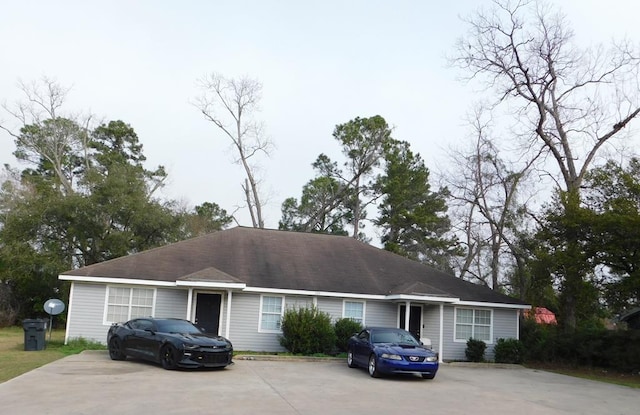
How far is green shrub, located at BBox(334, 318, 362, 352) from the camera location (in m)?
21.2

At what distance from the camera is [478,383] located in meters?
15.3

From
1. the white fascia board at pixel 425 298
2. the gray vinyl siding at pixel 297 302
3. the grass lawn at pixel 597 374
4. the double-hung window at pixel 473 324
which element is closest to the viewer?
the grass lawn at pixel 597 374

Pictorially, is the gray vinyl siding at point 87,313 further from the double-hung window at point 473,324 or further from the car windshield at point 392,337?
the double-hung window at point 473,324

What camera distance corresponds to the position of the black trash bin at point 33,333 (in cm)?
1866

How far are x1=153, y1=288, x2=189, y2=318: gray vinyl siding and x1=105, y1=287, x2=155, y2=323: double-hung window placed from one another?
0.26 m

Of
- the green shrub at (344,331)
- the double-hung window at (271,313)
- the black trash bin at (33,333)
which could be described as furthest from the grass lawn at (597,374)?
the black trash bin at (33,333)

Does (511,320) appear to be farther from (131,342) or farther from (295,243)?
(131,342)

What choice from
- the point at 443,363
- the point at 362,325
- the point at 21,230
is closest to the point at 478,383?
the point at 443,363

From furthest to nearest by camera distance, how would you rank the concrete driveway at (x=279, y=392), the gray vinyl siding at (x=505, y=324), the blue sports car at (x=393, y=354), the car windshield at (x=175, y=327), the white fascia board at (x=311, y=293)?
the gray vinyl siding at (x=505, y=324), the white fascia board at (x=311, y=293), the car windshield at (x=175, y=327), the blue sports car at (x=393, y=354), the concrete driveway at (x=279, y=392)

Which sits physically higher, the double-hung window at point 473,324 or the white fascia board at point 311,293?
the white fascia board at point 311,293

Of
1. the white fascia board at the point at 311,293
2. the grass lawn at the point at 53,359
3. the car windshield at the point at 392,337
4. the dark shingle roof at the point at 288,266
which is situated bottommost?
the grass lawn at the point at 53,359

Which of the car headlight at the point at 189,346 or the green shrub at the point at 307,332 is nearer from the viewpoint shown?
the car headlight at the point at 189,346

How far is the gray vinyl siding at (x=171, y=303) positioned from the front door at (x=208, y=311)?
523mm

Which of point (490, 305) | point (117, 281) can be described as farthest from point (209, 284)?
point (490, 305)
